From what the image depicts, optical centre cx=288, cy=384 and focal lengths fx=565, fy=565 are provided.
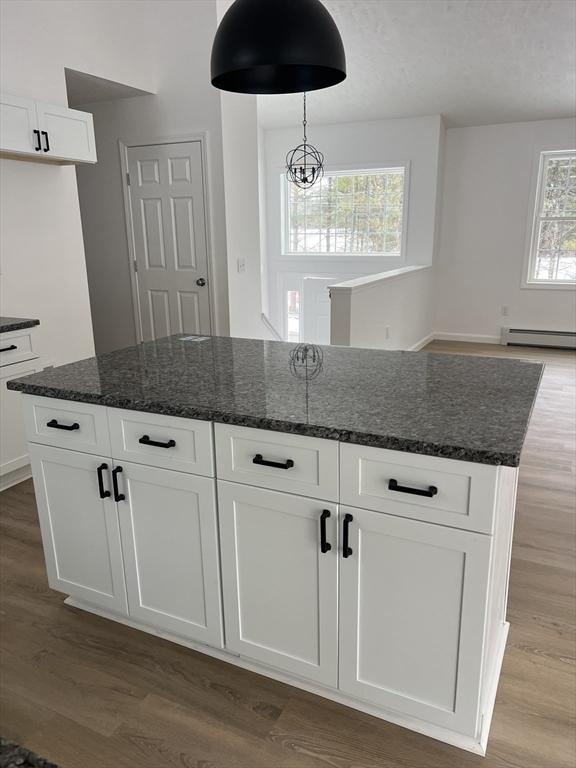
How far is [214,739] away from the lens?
5.28 feet

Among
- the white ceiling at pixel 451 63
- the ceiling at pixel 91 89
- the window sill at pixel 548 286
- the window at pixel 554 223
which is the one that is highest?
the white ceiling at pixel 451 63

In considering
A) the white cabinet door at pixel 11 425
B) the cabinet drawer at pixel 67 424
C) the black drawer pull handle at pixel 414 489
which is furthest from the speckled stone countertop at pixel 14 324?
the black drawer pull handle at pixel 414 489

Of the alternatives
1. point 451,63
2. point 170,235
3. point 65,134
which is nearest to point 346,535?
point 65,134

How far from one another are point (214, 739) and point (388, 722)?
506mm

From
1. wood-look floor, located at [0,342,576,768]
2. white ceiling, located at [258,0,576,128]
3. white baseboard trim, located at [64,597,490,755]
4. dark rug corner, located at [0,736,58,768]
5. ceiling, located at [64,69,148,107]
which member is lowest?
wood-look floor, located at [0,342,576,768]

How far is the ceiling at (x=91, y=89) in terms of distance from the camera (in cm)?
385

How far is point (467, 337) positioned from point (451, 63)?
3.43m

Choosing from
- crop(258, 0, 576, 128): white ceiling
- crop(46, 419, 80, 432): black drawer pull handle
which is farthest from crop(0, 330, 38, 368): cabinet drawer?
crop(258, 0, 576, 128): white ceiling

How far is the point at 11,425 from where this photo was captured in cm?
313

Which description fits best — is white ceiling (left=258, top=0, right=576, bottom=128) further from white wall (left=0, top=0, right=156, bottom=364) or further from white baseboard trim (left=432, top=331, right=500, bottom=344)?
white baseboard trim (left=432, top=331, right=500, bottom=344)

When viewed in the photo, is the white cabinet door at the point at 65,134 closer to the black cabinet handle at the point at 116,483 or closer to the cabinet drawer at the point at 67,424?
the cabinet drawer at the point at 67,424

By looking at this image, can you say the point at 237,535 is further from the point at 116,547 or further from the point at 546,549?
the point at 546,549

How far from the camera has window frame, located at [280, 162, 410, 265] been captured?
22.8ft

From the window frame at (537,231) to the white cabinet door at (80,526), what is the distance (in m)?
6.58
